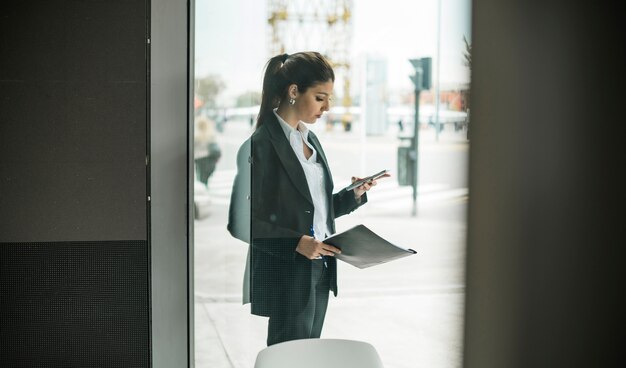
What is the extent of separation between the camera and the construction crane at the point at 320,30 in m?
3.68

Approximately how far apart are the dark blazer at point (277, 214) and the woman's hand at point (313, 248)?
2cm

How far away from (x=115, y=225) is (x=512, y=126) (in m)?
2.01

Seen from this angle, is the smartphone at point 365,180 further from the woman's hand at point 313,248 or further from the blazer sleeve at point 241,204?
the blazer sleeve at point 241,204

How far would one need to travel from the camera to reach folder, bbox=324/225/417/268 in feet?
12.2

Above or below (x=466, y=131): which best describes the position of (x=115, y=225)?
below

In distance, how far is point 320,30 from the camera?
12.1 feet

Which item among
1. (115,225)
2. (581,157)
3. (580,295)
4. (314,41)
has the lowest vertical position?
(580,295)

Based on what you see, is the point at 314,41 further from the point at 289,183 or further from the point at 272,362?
the point at 272,362

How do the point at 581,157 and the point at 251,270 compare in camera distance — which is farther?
the point at 581,157

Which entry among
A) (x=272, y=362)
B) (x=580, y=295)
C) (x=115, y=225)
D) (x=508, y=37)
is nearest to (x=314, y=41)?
(x=508, y=37)

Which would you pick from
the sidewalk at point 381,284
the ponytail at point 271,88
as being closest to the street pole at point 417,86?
the sidewalk at point 381,284

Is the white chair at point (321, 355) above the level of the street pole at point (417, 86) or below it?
below

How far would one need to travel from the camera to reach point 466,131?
382 centimetres

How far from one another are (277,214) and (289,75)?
0.66m
